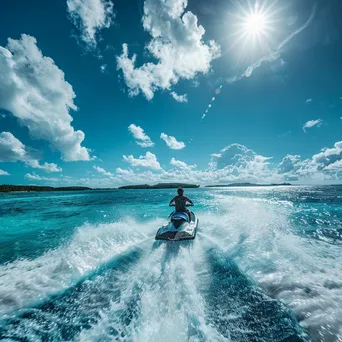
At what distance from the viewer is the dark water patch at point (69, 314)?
3572 mm

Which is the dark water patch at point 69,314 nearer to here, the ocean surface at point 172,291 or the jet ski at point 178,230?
the ocean surface at point 172,291

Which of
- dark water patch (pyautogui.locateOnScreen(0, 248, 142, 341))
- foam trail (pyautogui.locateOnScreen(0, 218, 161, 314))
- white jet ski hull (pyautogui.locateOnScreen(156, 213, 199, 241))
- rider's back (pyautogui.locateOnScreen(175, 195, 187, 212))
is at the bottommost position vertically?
dark water patch (pyautogui.locateOnScreen(0, 248, 142, 341))

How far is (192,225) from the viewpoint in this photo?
1002 centimetres

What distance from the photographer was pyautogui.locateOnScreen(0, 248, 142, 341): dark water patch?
3572mm

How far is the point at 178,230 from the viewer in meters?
8.95

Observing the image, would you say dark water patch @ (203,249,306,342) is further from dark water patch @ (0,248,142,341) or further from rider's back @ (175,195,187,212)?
rider's back @ (175,195,187,212)

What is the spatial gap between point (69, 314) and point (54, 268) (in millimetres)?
3137

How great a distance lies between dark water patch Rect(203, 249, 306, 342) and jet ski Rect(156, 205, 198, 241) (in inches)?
129

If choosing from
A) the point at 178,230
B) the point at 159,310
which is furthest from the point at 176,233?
the point at 159,310

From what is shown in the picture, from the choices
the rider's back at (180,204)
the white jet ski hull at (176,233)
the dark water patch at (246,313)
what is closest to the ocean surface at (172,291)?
the dark water patch at (246,313)

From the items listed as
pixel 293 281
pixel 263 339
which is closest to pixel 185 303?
pixel 263 339

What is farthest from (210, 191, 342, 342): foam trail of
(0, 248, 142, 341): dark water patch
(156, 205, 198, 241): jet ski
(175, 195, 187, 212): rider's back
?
(0, 248, 142, 341): dark water patch

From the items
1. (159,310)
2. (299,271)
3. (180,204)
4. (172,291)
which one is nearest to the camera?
(159,310)

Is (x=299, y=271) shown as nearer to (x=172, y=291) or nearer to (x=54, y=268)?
(x=172, y=291)
